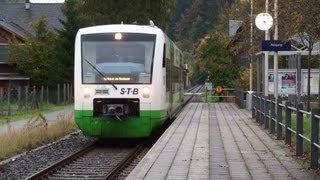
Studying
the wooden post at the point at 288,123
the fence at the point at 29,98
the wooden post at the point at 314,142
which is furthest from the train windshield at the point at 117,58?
the fence at the point at 29,98

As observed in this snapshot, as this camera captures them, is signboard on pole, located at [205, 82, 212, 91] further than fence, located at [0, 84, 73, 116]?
Yes

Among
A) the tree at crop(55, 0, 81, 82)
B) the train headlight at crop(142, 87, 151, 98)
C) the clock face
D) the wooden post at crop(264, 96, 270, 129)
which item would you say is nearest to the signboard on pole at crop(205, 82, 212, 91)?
the tree at crop(55, 0, 81, 82)

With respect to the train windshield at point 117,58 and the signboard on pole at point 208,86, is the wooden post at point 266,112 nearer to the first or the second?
the train windshield at point 117,58

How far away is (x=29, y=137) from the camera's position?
60.1 feet

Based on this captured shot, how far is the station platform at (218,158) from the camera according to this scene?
10.4m

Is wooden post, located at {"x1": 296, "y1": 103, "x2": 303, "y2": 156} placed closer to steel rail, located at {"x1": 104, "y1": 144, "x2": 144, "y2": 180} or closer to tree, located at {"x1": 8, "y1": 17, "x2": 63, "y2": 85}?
steel rail, located at {"x1": 104, "y1": 144, "x2": 144, "y2": 180}

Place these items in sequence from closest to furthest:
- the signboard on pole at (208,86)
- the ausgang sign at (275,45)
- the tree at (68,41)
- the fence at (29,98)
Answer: the ausgang sign at (275,45) → the fence at (29,98) → the signboard on pole at (208,86) → the tree at (68,41)

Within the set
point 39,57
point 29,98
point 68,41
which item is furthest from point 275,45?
point 68,41

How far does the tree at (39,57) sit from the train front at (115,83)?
31287 millimetres

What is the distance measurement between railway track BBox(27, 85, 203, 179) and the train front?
24.2 inches

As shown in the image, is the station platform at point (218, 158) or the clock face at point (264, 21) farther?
the clock face at point (264, 21)

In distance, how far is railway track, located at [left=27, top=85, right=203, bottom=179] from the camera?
12656 millimetres

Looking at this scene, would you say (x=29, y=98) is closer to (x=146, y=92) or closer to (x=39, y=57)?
(x=39, y=57)

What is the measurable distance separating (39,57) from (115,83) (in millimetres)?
32471
